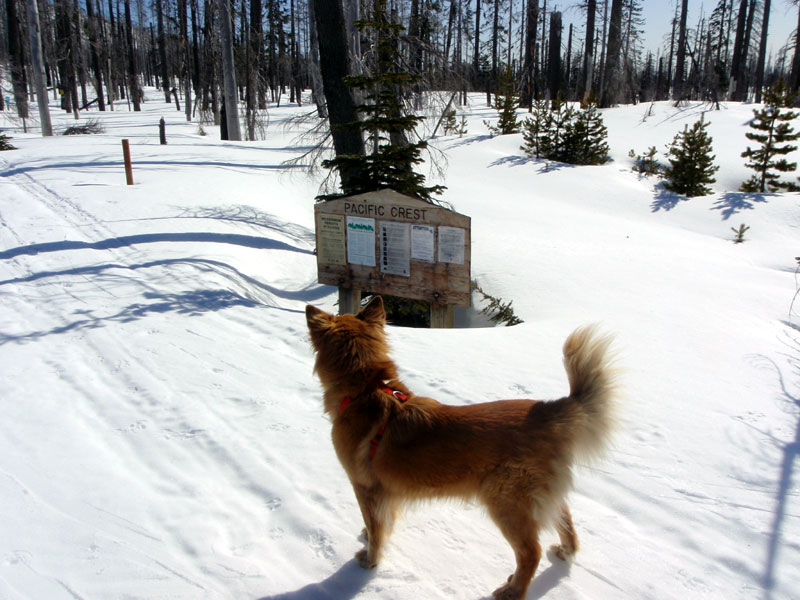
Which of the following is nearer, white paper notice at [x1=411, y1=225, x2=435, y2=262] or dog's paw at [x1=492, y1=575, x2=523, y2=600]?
dog's paw at [x1=492, y1=575, x2=523, y2=600]

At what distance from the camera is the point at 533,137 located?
20.0 meters

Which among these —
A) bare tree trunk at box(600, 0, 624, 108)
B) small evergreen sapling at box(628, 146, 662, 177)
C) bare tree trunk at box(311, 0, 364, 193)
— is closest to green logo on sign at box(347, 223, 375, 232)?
bare tree trunk at box(311, 0, 364, 193)

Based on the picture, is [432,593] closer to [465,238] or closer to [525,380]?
[525,380]

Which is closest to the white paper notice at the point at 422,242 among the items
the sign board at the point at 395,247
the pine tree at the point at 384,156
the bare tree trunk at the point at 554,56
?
the sign board at the point at 395,247

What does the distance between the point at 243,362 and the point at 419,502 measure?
301 cm

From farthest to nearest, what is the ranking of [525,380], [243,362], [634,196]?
1. [634,196]
2. [243,362]
3. [525,380]

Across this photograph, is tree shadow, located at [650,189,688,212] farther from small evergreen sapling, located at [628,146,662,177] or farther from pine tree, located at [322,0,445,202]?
pine tree, located at [322,0,445,202]

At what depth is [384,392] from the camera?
2811mm

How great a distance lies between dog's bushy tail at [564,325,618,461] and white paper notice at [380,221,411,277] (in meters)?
3.89

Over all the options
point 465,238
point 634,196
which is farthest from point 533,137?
point 465,238

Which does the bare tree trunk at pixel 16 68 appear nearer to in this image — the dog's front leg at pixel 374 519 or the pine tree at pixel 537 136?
the pine tree at pixel 537 136

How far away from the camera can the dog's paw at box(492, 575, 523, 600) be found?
2.61m

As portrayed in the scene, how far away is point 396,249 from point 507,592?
4343mm

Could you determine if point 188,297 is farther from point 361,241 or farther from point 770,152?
point 770,152
